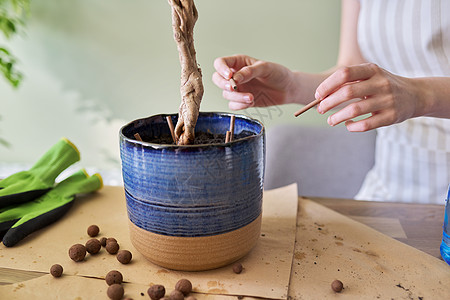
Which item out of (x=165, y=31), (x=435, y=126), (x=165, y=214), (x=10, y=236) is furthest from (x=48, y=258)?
(x=165, y=31)

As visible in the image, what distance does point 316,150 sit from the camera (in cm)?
156

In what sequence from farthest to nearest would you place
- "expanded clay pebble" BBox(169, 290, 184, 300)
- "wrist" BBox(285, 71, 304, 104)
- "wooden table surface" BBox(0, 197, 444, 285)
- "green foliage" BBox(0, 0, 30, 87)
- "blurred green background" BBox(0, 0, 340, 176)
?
"blurred green background" BBox(0, 0, 340, 176) → "green foliage" BBox(0, 0, 30, 87) → "wrist" BBox(285, 71, 304, 104) → "wooden table surface" BBox(0, 197, 444, 285) → "expanded clay pebble" BBox(169, 290, 184, 300)

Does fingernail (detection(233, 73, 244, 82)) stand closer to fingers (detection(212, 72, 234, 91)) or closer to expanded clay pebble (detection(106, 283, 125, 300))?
fingers (detection(212, 72, 234, 91))

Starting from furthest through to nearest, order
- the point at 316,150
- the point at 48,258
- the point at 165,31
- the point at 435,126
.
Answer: the point at 165,31, the point at 316,150, the point at 435,126, the point at 48,258

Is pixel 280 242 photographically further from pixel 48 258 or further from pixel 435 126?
pixel 435 126

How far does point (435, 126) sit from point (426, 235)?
46cm

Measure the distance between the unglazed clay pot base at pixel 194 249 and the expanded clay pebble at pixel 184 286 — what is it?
38 mm

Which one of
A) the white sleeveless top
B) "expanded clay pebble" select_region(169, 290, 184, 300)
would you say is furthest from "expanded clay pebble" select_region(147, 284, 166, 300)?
the white sleeveless top

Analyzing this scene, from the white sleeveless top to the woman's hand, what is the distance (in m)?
0.45

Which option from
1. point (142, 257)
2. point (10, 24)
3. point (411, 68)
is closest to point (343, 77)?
point (142, 257)

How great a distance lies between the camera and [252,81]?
0.98m

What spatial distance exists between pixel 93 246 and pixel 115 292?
0.14 metres

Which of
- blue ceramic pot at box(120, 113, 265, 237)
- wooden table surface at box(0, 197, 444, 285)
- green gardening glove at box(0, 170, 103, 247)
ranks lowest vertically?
wooden table surface at box(0, 197, 444, 285)

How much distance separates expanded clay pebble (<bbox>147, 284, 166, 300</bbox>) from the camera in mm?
570
